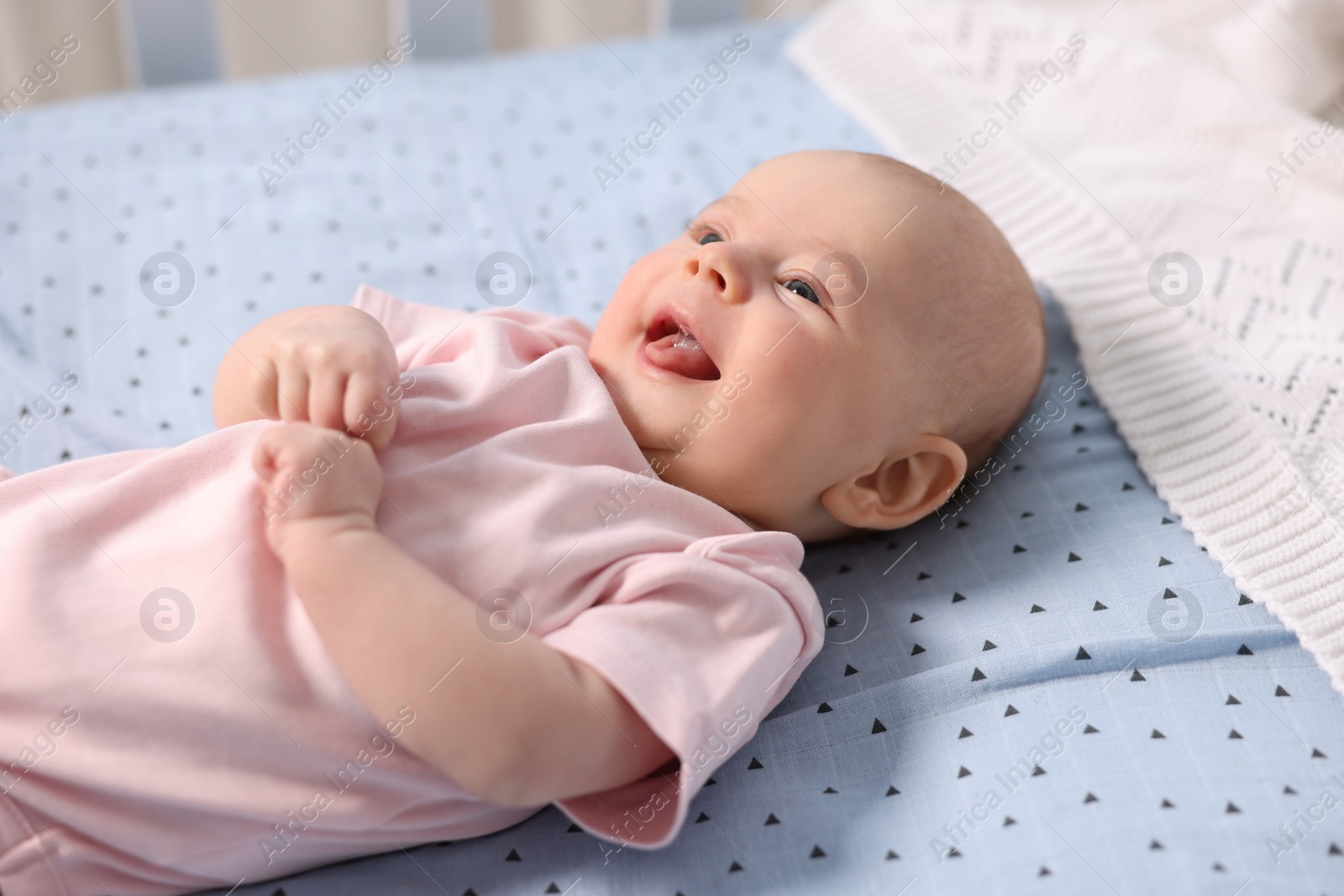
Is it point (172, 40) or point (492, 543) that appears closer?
point (492, 543)

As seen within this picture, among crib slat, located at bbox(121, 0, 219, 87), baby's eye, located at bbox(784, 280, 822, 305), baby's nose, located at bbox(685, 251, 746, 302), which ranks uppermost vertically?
crib slat, located at bbox(121, 0, 219, 87)

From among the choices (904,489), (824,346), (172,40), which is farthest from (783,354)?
(172,40)

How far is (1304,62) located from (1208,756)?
1.01 m

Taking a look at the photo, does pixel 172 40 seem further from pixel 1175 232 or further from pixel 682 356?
pixel 1175 232

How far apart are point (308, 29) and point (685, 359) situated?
176 cm

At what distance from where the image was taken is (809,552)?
1.12 meters

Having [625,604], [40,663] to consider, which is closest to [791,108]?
[625,604]

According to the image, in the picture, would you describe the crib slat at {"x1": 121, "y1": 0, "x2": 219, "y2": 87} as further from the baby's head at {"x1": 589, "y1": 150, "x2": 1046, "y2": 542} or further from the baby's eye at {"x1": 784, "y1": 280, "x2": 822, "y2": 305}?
the baby's eye at {"x1": 784, "y1": 280, "x2": 822, "y2": 305}

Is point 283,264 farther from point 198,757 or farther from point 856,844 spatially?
point 856,844

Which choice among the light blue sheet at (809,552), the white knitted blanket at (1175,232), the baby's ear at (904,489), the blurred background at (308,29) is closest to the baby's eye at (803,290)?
the baby's ear at (904,489)

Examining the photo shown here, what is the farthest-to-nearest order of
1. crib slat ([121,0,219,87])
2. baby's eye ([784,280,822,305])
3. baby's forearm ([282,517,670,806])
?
crib slat ([121,0,219,87]) → baby's eye ([784,280,822,305]) → baby's forearm ([282,517,670,806])

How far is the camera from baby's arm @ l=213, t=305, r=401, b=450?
878 mm

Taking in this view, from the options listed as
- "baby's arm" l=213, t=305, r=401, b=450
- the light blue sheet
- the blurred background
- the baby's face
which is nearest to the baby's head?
the baby's face

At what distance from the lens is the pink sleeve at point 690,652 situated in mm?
796
